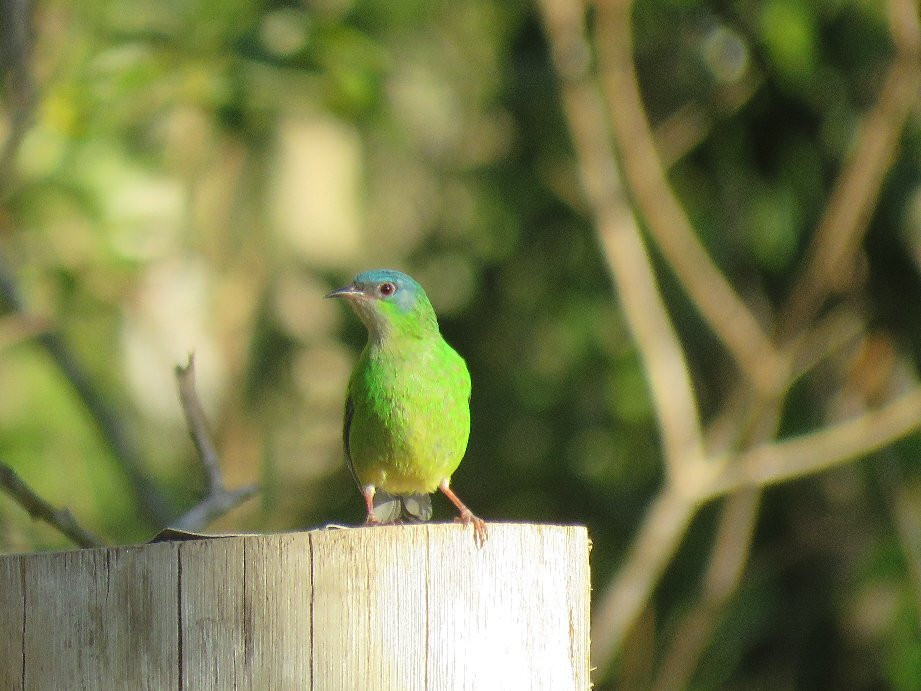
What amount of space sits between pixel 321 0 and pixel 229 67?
8.09 feet

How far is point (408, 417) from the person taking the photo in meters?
4.54

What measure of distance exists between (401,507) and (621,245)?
221cm

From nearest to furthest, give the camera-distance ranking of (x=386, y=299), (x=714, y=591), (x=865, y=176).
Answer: (x=386, y=299) < (x=865, y=176) < (x=714, y=591)

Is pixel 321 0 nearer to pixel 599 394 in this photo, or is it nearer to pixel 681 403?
pixel 599 394

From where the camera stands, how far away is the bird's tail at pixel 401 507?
4.91m

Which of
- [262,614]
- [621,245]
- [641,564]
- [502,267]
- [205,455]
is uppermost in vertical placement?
[502,267]

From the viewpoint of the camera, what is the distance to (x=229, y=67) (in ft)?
20.5

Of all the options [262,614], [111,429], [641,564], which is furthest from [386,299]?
[641,564]

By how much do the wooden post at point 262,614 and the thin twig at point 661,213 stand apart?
4.03 metres

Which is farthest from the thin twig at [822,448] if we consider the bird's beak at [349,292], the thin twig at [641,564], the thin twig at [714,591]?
the bird's beak at [349,292]

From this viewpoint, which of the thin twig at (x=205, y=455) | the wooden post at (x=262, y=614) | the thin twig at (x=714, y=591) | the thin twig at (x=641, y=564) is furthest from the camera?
the thin twig at (x=714, y=591)

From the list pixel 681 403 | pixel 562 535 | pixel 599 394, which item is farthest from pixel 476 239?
pixel 562 535

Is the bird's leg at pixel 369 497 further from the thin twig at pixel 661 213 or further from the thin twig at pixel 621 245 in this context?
the thin twig at pixel 661 213

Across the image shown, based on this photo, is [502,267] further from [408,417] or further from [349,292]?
[408,417]
